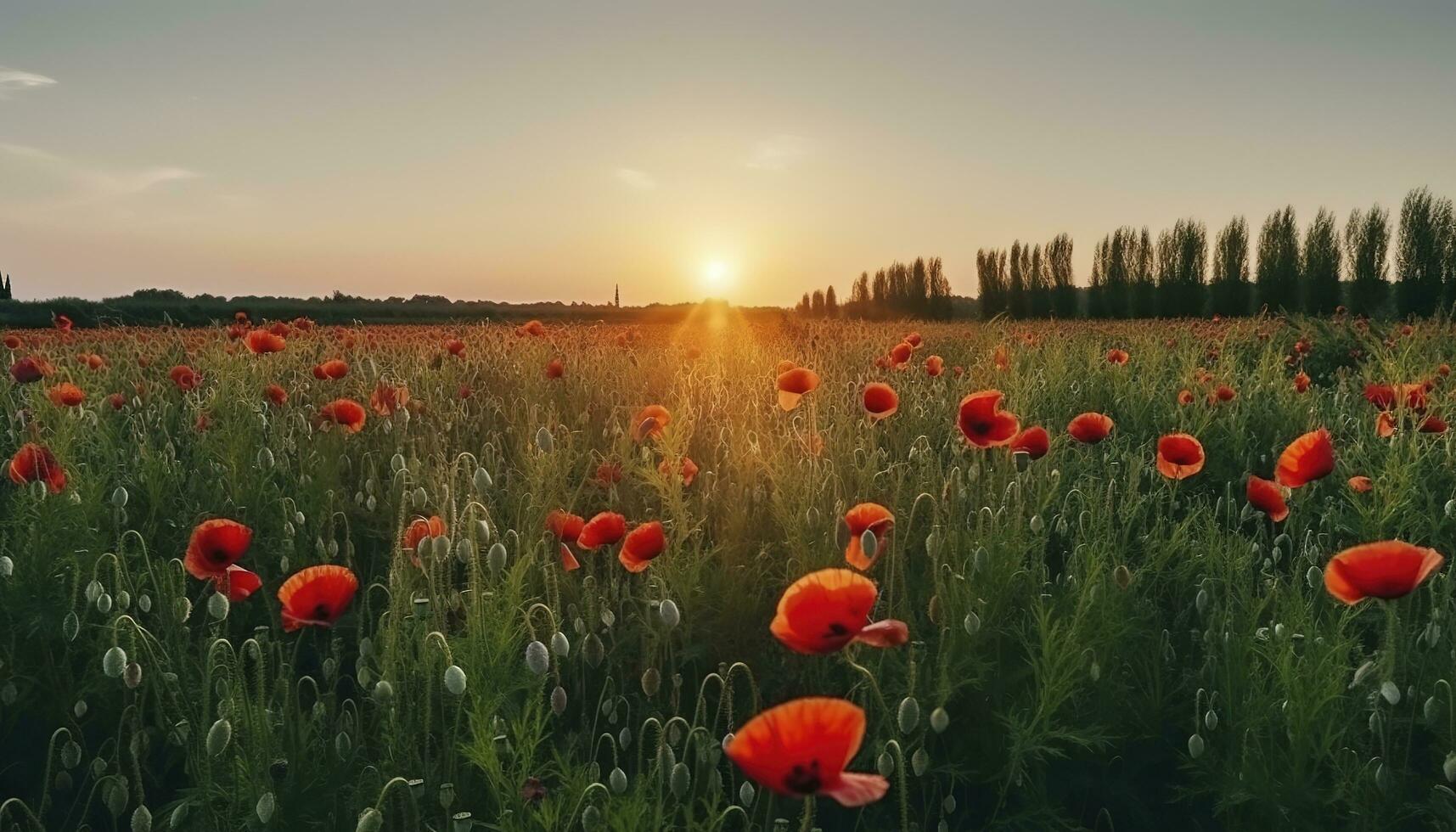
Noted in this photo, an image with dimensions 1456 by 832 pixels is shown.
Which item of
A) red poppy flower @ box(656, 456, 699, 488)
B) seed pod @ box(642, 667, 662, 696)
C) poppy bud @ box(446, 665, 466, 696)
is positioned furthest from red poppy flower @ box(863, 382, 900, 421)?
poppy bud @ box(446, 665, 466, 696)

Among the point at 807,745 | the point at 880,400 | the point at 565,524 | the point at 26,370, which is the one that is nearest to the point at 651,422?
the point at 880,400

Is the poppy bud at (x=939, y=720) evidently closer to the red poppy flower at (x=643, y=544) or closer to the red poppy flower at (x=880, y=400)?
the red poppy flower at (x=643, y=544)

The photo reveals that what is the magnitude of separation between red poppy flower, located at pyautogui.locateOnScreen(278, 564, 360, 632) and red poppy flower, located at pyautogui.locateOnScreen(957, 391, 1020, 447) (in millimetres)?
1487

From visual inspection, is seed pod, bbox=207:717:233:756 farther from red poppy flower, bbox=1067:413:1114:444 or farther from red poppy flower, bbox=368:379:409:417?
red poppy flower, bbox=368:379:409:417

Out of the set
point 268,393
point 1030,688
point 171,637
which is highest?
point 268,393

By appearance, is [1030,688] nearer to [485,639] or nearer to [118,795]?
[485,639]

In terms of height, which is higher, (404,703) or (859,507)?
(859,507)

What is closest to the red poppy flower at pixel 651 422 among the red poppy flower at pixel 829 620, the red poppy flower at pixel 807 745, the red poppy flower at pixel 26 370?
the red poppy flower at pixel 829 620

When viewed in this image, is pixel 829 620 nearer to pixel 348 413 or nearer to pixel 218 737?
pixel 218 737

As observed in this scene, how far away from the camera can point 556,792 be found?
1.63 metres

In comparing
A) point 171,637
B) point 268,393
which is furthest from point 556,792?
point 268,393

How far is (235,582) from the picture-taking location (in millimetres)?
1938

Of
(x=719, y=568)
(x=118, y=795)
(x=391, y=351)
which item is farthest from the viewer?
(x=391, y=351)

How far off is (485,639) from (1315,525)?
298 cm
